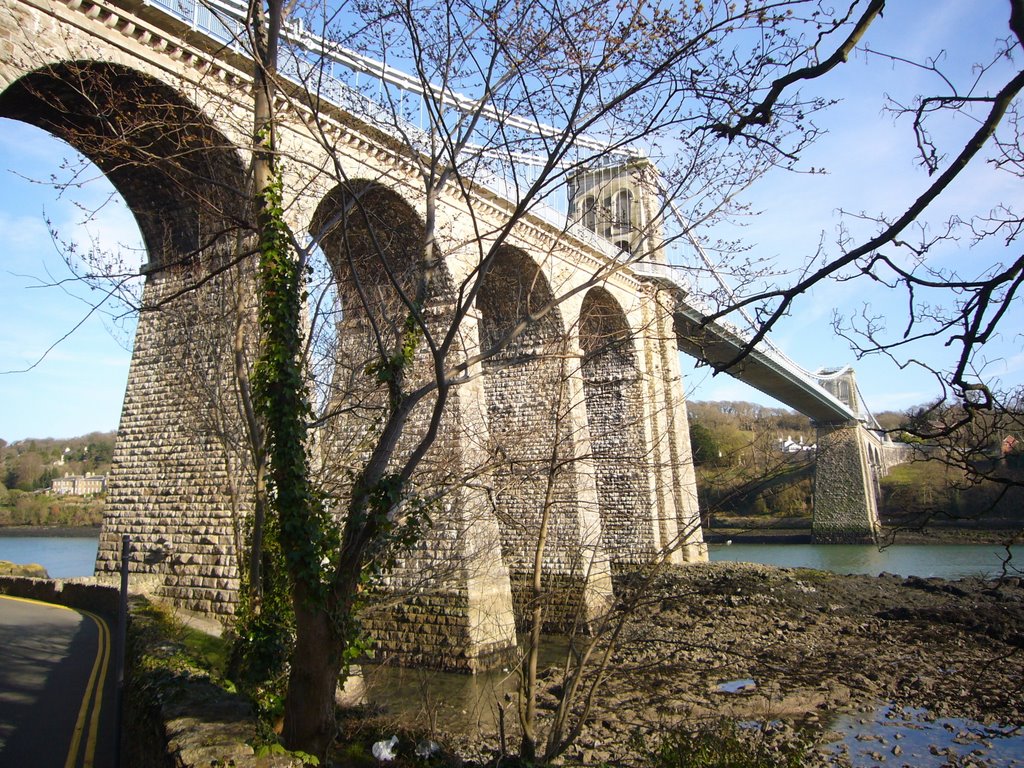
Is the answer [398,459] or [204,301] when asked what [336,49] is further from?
[398,459]

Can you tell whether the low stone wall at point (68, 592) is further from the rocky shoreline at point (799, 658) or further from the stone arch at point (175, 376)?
the rocky shoreline at point (799, 658)

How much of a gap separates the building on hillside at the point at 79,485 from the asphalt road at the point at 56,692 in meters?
39.7

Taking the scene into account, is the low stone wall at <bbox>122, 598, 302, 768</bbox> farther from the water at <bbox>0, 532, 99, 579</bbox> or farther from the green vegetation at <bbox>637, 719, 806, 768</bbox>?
the water at <bbox>0, 532, 99, 579</bbox>

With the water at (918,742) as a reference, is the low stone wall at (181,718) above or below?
above

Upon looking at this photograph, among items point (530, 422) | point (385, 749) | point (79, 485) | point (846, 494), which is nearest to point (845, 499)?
point (846, 494)

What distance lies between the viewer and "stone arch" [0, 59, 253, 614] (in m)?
7.61

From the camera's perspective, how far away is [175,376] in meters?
9.22

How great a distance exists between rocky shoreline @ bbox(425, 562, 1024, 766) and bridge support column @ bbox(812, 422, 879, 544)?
19396 millimetres

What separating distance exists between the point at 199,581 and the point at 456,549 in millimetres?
2931

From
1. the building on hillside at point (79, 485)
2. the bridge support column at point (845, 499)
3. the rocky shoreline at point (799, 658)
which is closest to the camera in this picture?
the rocky shoreline at point (799, 658)

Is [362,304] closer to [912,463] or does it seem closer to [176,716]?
[176,716]

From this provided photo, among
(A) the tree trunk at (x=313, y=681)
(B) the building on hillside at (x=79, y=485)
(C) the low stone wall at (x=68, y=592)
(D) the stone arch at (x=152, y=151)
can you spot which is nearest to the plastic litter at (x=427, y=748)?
(A) the tree trunk at (x=313, y=681)

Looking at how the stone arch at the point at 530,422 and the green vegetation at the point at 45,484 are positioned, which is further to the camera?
the green vegetation at the point at 45,484

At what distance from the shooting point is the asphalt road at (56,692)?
16.3 ft
